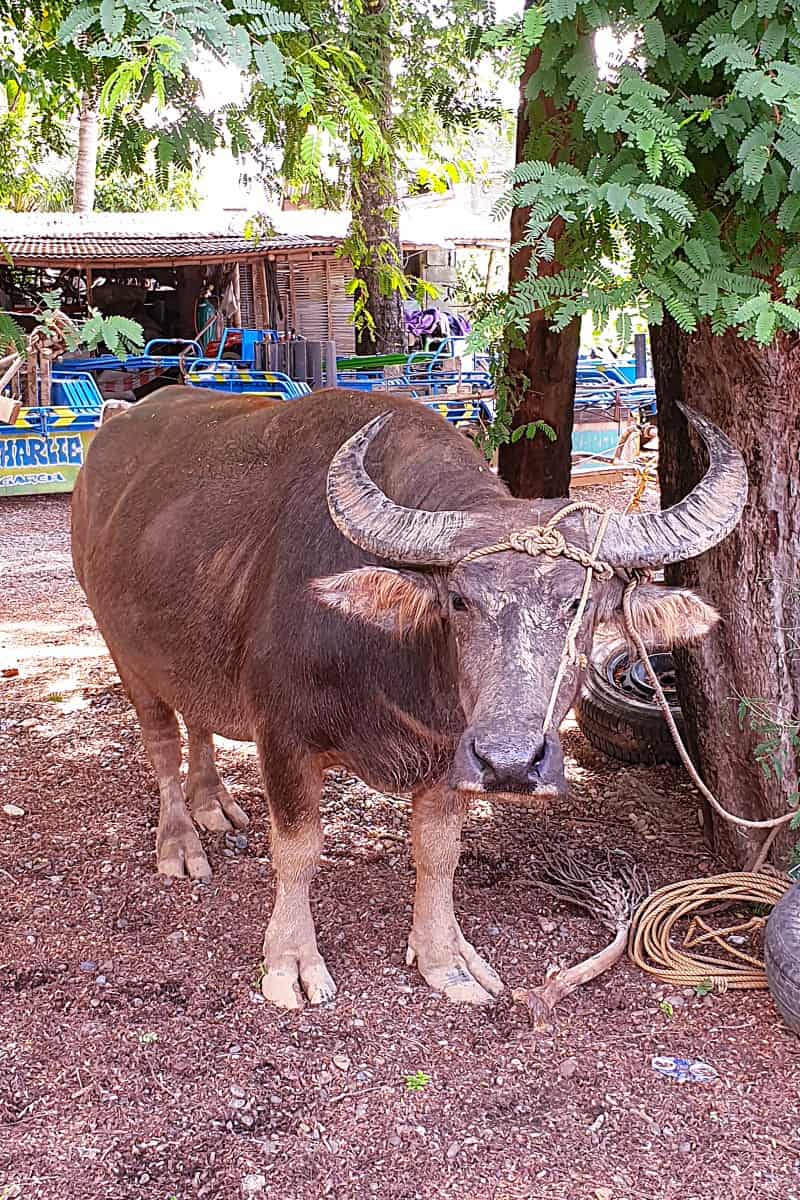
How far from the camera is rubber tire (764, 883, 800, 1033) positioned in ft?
11.7

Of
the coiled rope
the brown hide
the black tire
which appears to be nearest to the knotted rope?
the coiled rope

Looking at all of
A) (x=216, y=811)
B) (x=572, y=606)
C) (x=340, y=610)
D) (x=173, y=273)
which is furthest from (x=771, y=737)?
(x=173, y=273)

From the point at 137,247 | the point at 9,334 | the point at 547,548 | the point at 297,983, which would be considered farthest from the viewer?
the point at 137,247


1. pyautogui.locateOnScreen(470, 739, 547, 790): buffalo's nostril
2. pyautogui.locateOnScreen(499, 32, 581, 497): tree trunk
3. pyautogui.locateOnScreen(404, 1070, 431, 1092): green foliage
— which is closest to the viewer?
pyautogui.locateOnScreen(470, 739, 547, 790): buffalo's nostril

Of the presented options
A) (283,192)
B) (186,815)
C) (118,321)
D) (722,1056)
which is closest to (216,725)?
(186,815)

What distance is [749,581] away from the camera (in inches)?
174

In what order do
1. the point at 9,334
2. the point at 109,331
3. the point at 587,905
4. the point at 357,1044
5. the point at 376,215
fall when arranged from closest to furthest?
the point at 109,331 → the point at 357,1044 → the point at 9,334 → the point at 587,905 → the point at 376,215

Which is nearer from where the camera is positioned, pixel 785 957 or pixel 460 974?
pixel 785 957

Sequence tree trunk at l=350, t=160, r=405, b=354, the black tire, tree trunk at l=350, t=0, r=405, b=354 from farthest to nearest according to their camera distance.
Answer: tree trunk at l=350, t=160, r=405, b=354, the black tire, tree trunk at l=350, t=0, r=405, b=354

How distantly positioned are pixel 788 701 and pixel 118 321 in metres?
2.92

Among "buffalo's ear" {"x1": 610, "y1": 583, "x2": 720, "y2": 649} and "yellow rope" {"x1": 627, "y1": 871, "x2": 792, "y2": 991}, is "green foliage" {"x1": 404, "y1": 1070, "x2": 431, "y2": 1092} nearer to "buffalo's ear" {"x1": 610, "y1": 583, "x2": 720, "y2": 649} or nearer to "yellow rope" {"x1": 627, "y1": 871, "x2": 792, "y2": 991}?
"yellow rope" {"x1": 627, "y1": 871, "x2": 792, "y2": 991}

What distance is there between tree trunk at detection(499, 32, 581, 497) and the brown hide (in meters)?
1.92

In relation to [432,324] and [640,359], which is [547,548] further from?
[432,324]

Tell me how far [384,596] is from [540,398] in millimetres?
3443
